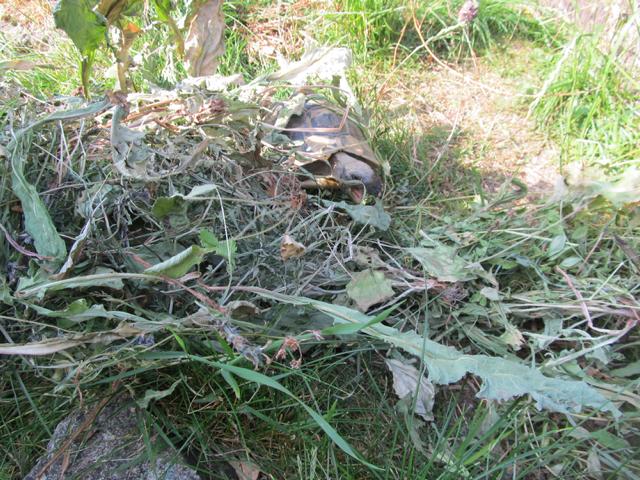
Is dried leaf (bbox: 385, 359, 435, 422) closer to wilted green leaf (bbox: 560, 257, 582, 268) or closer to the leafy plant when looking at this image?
wilted green leaf (bbox: 560, 257, 582, 268)

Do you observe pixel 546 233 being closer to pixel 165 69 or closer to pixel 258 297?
pixel 258 297

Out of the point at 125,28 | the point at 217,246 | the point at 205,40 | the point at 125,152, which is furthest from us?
the point at 205,40

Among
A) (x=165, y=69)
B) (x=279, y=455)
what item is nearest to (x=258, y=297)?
(x=279, y=455)

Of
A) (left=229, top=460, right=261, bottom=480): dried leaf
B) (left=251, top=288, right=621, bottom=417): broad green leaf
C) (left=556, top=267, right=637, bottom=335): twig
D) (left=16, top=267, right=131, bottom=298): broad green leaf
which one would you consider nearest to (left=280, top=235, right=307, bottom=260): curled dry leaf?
(left=251, top=288, right=621, bottom=417): broad green leaf

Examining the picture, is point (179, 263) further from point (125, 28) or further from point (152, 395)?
point (125, 28)

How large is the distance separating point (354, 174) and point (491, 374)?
2.97ft

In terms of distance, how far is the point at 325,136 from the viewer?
1.91m

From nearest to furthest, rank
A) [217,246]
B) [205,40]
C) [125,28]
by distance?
[217,246], [125,28], [205,40]

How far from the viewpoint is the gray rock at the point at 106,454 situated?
3.69 ft

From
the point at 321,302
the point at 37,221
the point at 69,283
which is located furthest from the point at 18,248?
the point at 321,302

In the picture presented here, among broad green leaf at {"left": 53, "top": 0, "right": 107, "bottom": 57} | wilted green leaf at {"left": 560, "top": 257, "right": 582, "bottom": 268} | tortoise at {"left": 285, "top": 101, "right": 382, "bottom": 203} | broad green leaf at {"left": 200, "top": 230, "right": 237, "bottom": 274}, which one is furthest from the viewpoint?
tortoise at {"left": 285, "top": 101, "right": 382, "bottom": 203}

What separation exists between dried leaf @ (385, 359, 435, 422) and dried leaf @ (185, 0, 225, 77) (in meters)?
1.53

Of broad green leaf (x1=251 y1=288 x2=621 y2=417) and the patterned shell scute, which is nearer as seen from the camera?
broad green leaf (x1=251 y1=288 x2=621 y2=417)

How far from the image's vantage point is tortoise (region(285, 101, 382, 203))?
1.80 meters
